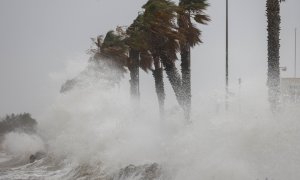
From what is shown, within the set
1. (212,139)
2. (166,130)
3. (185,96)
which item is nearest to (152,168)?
(212,139)

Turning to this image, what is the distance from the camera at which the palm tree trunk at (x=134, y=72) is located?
40406mm

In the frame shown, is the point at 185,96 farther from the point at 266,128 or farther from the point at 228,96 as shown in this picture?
the point at 266,128

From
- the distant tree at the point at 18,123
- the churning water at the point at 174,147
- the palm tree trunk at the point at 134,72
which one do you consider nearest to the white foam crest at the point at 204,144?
the churning water at the point at 174,147

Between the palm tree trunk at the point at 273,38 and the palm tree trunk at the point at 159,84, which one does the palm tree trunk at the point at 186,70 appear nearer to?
the palm tree trunk at the point at 159,84

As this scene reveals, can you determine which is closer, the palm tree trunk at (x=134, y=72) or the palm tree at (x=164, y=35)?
the palm tree at (x=164, y=35)

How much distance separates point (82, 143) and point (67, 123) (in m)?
11.4

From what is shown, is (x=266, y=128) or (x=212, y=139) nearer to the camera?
(x=266, y=128)

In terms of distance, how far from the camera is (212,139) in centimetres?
1797

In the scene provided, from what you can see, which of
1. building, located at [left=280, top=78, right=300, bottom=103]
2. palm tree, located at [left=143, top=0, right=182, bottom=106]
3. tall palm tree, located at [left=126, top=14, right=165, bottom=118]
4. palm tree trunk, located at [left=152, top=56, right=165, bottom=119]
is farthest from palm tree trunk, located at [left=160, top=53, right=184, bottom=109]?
building, located at [left=280, top=78, right=300, bottom=103]

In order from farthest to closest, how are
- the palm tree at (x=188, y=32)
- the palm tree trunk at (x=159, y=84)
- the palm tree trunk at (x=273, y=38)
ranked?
the palm tree trunk at (x=159, y=84)
the palm tree at (x=188, y=32)
the palm tree trunk at (x=273, y=38)

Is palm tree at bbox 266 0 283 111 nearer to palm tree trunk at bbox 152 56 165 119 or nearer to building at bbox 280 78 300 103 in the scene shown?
palm tree trunk at bbox 152 56 165 119

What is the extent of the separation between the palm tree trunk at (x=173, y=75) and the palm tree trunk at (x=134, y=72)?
31.7 feet

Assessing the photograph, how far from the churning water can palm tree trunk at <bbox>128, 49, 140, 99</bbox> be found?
1564 mm

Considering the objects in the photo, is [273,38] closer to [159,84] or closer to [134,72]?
[159,84]
